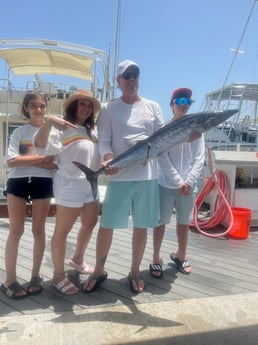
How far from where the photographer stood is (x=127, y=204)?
3.00 m

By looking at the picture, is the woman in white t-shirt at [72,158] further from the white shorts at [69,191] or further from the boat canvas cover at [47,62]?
the boat canvas cover at [47,62]

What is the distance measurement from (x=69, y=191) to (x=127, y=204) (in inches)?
19.7

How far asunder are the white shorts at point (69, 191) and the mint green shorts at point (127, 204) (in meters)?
0.24

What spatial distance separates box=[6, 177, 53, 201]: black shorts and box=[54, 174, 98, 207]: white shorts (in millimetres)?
108

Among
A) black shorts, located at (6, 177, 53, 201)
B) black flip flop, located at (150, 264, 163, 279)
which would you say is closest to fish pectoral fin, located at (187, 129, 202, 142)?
black shorts, located at (6, 177, 53, 201)

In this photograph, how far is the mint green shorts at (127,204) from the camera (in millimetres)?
2982

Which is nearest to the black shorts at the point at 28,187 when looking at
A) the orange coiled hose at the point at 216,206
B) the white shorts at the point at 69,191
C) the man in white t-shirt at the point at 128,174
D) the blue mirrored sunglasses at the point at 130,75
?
the white shorts at the point at 69,191

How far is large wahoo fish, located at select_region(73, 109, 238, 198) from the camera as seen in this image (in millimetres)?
2763

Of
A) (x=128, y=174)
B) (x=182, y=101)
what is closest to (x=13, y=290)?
(x=128, y=174)

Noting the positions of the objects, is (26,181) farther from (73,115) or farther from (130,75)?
(130,75)

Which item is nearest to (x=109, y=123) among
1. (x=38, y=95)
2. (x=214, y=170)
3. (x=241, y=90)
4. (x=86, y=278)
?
(x=38, y=95)

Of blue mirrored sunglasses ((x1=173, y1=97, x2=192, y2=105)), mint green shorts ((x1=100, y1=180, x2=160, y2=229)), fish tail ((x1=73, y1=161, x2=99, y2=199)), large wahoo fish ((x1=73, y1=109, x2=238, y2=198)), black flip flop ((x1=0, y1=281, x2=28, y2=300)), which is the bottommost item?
black flip flop ((x1=0, y1=281, x2=28, y2=300))

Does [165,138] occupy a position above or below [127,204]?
above

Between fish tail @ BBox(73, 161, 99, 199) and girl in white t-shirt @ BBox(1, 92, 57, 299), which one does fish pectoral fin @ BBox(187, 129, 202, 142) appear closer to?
fish tail @ BBox(73, 161, 99, 199)
